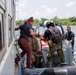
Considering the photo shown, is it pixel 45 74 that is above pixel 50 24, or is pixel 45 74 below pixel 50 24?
below

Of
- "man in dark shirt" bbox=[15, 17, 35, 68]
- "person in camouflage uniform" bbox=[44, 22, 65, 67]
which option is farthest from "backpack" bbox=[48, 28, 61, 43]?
"man in dark shirt" bbox=[15, 17, 35, 68]

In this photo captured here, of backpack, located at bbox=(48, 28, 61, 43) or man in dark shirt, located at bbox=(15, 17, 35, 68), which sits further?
man in dark shirt, located at bbox=(15, 17, 35, 68)

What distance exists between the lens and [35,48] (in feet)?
22.5

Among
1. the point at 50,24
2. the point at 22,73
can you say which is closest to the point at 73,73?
the point at 22,73

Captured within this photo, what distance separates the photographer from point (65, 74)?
171 inches

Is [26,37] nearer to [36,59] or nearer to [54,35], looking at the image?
[36,59]

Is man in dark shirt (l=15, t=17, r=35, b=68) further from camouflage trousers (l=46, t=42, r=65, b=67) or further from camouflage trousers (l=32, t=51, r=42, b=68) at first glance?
camouflage trousers (l=46, t=42, r=65, b=67)

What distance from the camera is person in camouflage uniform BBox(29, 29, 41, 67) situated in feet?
21.5

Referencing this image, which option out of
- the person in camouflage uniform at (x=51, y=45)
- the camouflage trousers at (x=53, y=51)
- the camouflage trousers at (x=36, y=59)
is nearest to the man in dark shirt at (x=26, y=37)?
the camouflage trousers at (x=36, y=59)

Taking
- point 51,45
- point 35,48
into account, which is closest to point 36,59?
point 35,48

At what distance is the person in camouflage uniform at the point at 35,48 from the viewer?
6538mm

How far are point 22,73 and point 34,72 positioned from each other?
1.20ft

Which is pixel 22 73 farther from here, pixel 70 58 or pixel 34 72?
pixel 70 58

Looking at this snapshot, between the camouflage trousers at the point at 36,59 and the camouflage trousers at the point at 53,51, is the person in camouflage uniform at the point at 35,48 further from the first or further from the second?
the camouflage trousers at the point at 53,51
